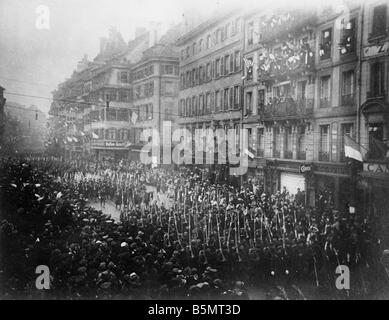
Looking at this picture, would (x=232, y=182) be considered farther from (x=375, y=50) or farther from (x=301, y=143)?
(x=375, y=50)

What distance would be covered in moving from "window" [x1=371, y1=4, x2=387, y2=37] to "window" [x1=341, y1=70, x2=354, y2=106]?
259 cm

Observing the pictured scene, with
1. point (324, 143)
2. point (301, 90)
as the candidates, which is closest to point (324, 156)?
point (324, 143)

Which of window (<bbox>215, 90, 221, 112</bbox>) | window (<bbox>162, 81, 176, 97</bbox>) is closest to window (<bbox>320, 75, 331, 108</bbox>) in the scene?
window (<bbox>215, 90, 221, 112</bbox>)

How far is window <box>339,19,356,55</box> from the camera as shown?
862 inches

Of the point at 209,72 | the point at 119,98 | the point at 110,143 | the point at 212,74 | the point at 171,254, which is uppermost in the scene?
the point at 119,98

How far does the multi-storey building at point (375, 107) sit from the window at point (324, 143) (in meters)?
2.30

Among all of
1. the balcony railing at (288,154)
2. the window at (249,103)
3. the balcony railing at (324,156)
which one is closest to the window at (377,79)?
the balcony railing at (324,156)

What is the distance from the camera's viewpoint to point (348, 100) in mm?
22391

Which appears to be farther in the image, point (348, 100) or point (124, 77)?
point (124, 77)

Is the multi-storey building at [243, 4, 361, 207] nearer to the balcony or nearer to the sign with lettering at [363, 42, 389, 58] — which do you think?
the balcony

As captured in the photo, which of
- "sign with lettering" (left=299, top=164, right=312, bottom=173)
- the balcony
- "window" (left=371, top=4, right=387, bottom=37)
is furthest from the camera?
the balcony

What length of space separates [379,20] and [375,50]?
1468mm

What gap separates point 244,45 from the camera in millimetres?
32500

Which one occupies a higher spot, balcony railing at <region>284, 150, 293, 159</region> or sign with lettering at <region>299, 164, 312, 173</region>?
balcony railing at <region>284, 150, 293, 159</region>
